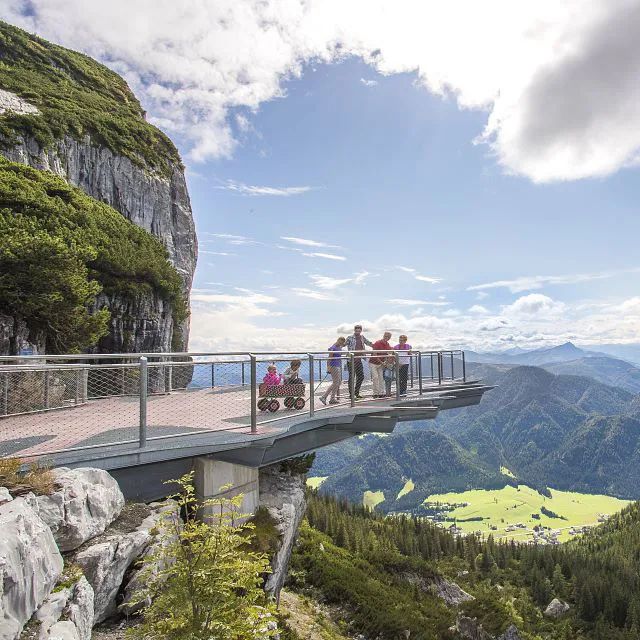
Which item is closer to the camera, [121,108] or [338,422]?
[338,422]

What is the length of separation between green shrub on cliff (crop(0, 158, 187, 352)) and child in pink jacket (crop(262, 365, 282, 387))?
448 inches

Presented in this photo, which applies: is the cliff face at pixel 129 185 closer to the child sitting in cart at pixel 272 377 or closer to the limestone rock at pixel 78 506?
the child sitting in cart at pixel 272 377

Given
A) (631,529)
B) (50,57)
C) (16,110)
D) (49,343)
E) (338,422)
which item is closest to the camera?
(338,422)

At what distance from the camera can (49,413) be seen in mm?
11609

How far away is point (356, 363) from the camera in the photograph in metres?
14.8

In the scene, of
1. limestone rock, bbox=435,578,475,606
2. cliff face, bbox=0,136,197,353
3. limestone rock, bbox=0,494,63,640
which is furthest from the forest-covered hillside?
limestone rock, bbox=0,494,63,640

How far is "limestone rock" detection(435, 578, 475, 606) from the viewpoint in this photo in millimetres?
46688

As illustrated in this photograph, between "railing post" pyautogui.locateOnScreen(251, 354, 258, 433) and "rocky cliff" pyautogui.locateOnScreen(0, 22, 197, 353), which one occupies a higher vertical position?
"rocky cliff" pyautogui.locateOnScreen(0, 22, 197, 353)

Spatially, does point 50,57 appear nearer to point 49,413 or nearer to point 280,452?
point 49,413

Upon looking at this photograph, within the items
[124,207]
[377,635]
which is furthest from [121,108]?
[377,635]

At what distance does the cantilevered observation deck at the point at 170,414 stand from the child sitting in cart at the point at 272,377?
8.9 inches

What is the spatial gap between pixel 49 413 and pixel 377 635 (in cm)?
1885

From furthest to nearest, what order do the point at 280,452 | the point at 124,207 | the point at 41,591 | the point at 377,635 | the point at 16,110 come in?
1. the point at 124,207
2. the point at 16,110
3. the point at 377,635
4. the point at 280,452
5. the point at 41,591

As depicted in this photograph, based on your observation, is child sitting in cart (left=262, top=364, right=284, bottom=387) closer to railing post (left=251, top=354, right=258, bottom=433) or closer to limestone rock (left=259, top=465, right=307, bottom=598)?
railing post (left=251, top=354, right=258, bottom=433)
